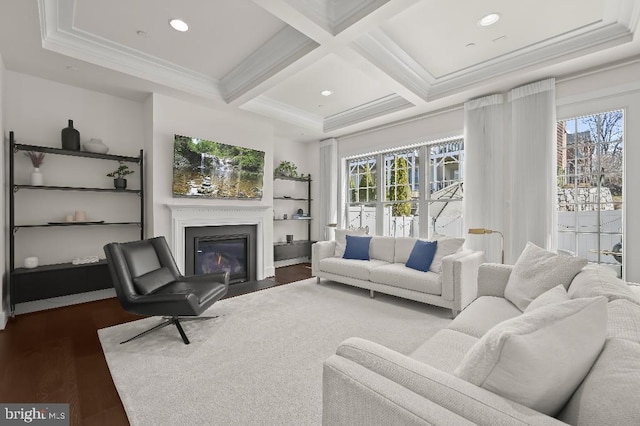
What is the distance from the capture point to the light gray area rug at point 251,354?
169cm

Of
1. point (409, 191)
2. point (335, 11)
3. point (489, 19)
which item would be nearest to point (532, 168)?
point (489, 19)

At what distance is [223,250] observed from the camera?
15.3 feet

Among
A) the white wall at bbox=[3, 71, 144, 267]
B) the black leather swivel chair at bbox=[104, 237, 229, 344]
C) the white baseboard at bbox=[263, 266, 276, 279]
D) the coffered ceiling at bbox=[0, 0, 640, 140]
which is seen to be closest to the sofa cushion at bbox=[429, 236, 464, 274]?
the coffered ceiling at bbox=[0, 0, 640, 140]

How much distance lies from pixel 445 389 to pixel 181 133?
4.36 m

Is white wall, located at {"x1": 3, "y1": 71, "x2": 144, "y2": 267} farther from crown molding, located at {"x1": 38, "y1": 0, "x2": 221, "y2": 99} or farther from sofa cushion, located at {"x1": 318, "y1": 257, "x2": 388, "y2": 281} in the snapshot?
sofa cushion, located at {"x1": 318, "y1": 257, "x2": 388, "y2": 281}

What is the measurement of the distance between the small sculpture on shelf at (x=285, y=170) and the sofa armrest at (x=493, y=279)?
4.14 meters

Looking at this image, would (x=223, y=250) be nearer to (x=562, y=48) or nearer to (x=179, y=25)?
(x=179, y=25)

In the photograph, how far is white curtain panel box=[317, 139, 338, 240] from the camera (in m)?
5.99

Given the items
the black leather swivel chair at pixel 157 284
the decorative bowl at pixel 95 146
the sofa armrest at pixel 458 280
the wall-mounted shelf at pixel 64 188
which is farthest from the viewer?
the decorative bowl at pixel 95 146

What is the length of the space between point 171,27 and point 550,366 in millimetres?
3624

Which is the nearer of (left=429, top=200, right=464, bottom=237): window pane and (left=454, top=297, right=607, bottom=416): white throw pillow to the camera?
(left=454, top=297, right=607, bottom=416): white throw pillow

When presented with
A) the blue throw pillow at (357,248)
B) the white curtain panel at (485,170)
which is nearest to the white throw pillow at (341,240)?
the blue throw pillow at (357,248)

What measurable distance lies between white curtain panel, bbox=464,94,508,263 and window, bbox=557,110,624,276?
2.15 ft

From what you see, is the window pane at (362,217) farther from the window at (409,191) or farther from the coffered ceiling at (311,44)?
the coffered ceiling at (311,44)
